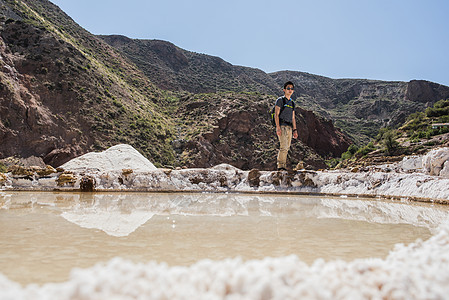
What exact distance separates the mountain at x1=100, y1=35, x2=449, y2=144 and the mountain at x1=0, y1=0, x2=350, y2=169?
14.7 m

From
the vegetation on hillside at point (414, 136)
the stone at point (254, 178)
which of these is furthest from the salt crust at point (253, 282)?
the vegetation on hillside at point (414, 136)

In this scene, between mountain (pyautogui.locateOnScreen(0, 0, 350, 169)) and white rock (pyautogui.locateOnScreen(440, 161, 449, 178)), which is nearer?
white rock (pyautogui.locateOnScreen(440, 161, 449, 178))

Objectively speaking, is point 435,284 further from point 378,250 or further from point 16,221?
point 16,221

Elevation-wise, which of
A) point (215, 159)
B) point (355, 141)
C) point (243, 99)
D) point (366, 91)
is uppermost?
point (366, 91)

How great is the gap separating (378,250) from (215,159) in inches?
1335

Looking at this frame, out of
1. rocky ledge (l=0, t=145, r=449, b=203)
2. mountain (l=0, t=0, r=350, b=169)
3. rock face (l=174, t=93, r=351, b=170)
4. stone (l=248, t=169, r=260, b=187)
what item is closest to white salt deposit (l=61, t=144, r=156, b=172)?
rocky ledge (l=0, t=145, r=449, b=203)

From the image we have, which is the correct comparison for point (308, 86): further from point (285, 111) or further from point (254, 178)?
point (254, 178)

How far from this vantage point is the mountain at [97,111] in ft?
81.7

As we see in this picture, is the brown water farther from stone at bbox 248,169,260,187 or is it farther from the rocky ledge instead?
stone at bbox 248,169,260,187

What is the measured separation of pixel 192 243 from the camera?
1827mm

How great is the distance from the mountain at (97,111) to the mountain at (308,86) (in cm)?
1471

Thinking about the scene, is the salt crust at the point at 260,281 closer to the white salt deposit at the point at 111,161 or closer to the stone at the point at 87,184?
the stone at the point at 87,184

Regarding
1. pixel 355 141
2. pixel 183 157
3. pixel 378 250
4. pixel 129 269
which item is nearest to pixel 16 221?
pixel 129 269

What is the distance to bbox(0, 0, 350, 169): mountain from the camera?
2491 centimetres
